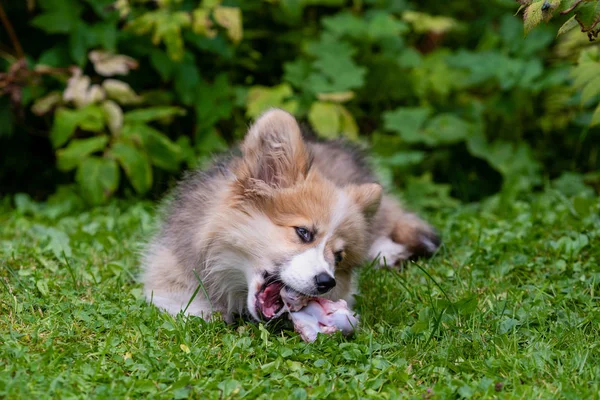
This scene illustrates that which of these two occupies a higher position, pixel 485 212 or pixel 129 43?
pixel 129 43

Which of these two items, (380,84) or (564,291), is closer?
(564,291)

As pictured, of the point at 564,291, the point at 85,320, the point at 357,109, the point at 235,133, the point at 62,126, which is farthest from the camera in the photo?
the point at 357,109

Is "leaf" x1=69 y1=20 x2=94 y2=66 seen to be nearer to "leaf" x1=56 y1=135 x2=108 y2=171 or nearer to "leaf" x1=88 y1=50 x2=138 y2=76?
"leaf" x1=88 y1=50 x2=138 y2=76

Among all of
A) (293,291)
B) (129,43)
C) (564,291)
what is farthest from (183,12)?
(564,291)

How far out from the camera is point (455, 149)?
6.99 meters

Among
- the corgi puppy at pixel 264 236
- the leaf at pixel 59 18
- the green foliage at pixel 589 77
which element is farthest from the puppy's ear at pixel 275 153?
the leaf at pixel 59 18

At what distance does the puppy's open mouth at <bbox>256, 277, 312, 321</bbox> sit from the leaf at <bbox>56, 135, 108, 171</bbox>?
2697mm

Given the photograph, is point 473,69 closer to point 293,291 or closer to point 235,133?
point 235,133

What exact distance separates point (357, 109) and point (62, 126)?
106 inches

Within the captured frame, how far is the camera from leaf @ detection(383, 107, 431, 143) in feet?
21.6

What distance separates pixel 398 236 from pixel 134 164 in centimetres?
210

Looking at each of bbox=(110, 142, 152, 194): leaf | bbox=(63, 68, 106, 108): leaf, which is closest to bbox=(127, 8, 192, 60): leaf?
bbox=(63, 68, 106, 108): leaf

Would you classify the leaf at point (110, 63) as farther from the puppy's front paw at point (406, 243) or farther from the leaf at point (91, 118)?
the puppy's front paw at point (406, 243)

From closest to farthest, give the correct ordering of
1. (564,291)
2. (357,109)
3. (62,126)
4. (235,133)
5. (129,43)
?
1. (564,291)
2. (62,126)
3. (129,43)
4. (235,133)
5. (357,109)
